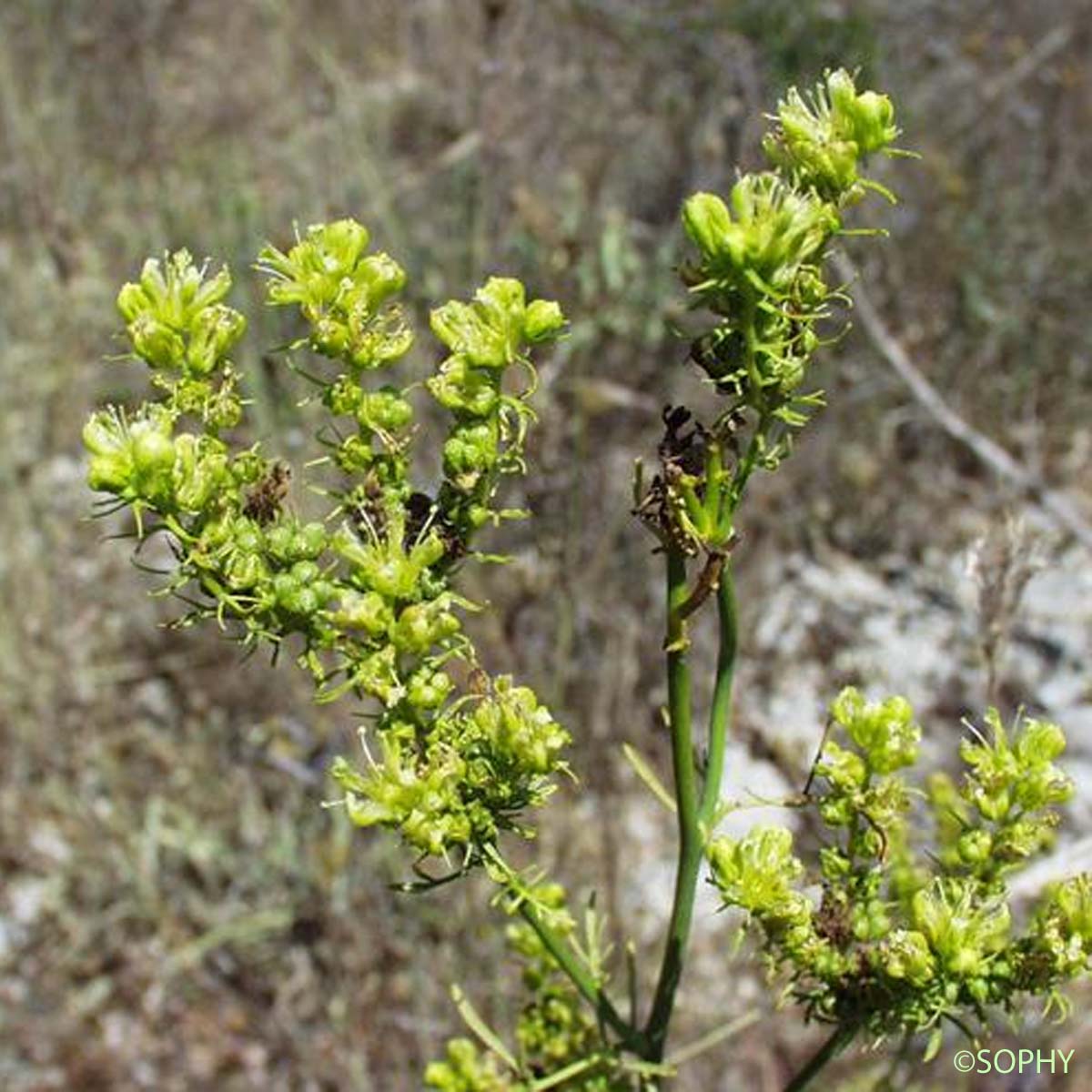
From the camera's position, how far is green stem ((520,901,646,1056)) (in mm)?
1129

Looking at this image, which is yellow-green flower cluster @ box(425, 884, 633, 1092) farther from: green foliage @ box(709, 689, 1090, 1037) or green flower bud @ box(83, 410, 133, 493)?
green flower bud @ box(83, 410, 133, 493)

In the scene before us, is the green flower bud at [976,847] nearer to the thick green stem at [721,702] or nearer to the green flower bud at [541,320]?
the thick green stem at [721,702]

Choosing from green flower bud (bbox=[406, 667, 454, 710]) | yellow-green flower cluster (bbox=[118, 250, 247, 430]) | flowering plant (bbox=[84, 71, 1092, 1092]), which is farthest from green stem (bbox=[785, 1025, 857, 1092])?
yellow-green flower cluster (bbox=[118, 250, 247, 430])

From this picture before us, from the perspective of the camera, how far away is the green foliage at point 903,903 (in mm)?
1049

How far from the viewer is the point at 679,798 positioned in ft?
3.66

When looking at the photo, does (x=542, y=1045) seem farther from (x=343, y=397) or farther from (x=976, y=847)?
(x=343, y=397)

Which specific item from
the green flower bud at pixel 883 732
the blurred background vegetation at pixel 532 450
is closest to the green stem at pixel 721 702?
the green flower bud at pixel 883 732

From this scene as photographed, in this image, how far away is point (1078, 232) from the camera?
4.70 m

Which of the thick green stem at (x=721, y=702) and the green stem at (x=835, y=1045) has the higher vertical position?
the thick green stem at (x=721, y=702)

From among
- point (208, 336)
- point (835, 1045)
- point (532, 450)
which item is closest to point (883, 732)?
point (835, 1045)

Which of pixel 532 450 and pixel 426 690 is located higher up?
pixel 532 450

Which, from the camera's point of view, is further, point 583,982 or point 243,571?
point 583,982

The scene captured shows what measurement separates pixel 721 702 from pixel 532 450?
172 cm

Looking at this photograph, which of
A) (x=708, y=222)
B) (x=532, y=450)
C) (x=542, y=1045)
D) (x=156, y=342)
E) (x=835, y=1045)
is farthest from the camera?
(x=532, y=450)
